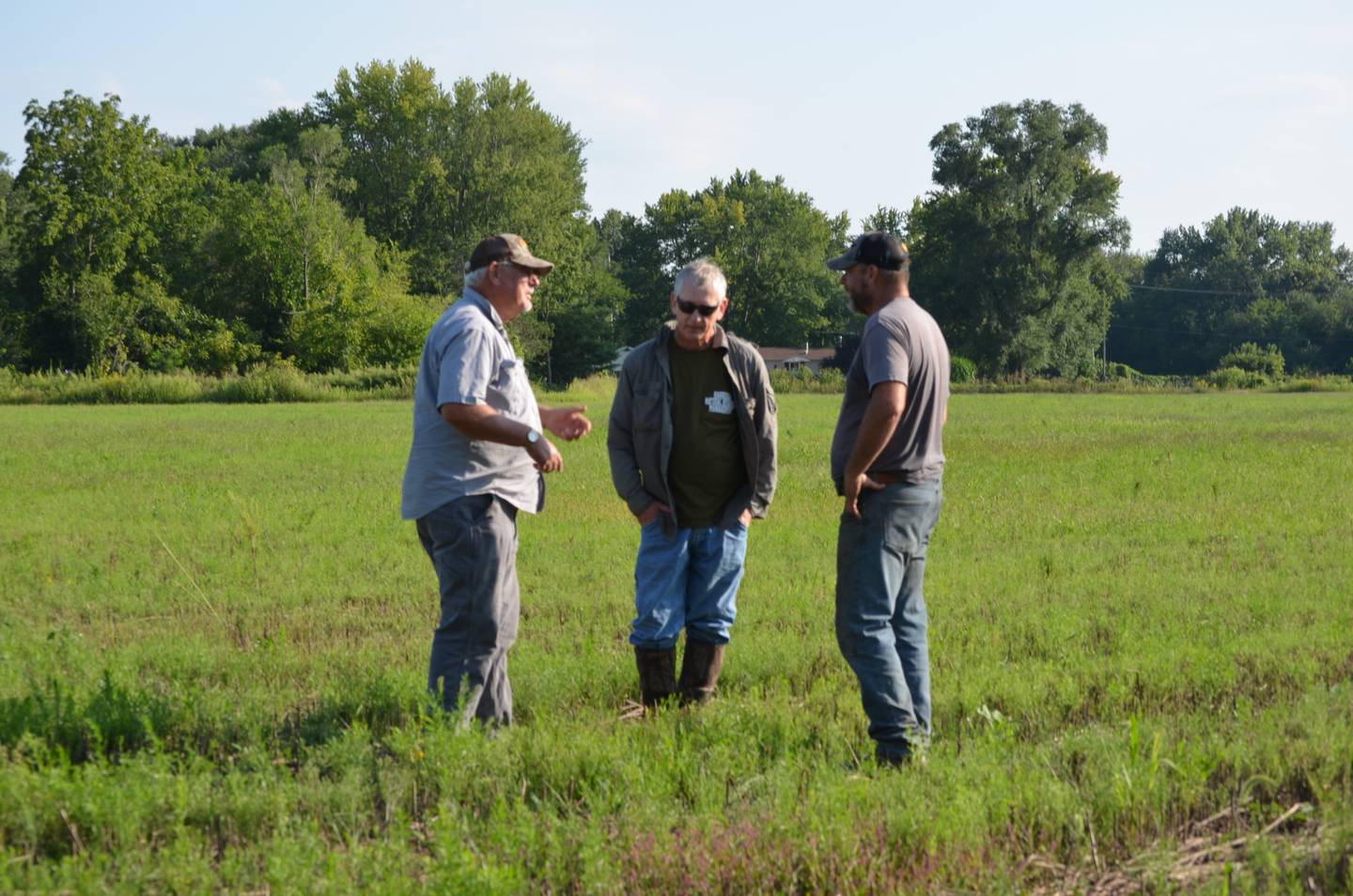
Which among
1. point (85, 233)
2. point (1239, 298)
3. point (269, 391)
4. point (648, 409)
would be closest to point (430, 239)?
point (85, 233)

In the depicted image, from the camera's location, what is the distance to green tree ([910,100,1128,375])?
7600 cm

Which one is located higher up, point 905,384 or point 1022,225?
point 1022,225

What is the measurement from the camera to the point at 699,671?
21.0ft

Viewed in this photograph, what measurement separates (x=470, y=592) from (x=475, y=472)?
0.51 meters

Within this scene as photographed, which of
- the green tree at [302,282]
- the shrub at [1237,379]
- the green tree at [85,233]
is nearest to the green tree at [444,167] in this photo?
the green tree at [302,282]

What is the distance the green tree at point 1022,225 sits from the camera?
249 ft

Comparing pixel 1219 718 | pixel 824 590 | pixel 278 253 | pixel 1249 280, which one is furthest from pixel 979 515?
pixel 1249 280

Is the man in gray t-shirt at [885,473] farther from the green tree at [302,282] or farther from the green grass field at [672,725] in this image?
the green tree at [302,282]

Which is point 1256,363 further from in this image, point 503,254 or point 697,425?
point 503,254

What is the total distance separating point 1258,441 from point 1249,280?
105863mm

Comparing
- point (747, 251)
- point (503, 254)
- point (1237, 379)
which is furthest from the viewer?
point (747, 251)

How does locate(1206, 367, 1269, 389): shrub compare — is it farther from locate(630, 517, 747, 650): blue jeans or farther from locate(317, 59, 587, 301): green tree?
locate(630, 517, 747, 650): blue jeans

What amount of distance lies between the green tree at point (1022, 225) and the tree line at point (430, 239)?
12cm

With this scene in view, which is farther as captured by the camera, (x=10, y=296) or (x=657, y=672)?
(x=10, y=296)
